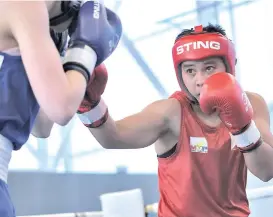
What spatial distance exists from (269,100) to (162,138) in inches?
52.3

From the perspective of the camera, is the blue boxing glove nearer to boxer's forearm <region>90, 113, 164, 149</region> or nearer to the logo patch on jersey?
boxer's forearm <region>90, 113, 164, 149</region>

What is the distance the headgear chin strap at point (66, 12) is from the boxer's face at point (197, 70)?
70 centimetres

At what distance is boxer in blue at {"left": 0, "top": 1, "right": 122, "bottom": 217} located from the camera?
972mm

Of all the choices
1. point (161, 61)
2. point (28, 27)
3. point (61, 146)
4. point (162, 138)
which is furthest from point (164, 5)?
point (28, 27)

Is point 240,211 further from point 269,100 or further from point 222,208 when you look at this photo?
point 269,100

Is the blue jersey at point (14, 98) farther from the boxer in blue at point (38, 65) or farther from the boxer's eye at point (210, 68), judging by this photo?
the boxer's eye at point (210, 68)

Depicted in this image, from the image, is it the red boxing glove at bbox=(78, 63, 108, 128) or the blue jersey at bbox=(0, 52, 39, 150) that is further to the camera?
the red boxing glove at bbox=(78, 63, 108, 128)

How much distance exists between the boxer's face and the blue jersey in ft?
2.74

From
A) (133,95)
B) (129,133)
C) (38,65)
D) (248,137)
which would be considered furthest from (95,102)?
(133,95)

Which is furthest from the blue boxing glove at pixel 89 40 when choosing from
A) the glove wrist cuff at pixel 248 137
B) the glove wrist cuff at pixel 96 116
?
the glove wrist cuff at pixel 248 137

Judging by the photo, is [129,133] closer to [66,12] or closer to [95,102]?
[95,102]

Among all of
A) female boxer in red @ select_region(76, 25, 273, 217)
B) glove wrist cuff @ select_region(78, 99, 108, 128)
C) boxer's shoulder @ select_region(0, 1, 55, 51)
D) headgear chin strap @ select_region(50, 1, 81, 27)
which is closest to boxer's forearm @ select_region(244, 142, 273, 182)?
female boxer in red @ select_region(76, 25, 273, 217)

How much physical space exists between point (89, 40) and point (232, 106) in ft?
2.01

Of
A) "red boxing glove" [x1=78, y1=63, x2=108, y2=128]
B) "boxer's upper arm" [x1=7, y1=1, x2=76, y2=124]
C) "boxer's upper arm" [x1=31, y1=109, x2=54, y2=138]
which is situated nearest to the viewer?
"boxer's upper arm" [x1=7, y1=1, x2=76, y2=124]
